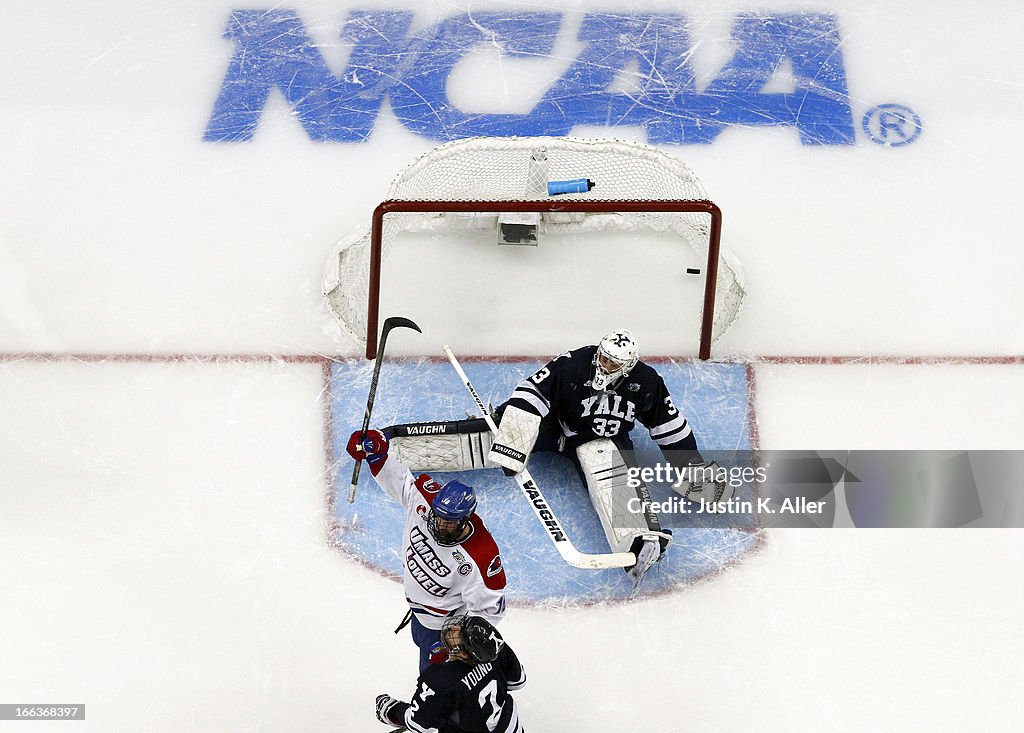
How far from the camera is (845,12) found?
6.97m

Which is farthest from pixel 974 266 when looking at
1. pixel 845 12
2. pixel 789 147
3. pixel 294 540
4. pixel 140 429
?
pixel 140 429

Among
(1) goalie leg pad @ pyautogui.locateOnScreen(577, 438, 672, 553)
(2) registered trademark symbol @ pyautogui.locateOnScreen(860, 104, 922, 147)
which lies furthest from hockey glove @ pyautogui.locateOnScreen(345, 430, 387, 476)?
(2) registered trademark symbol @ pyautogui.locateOnScreen(860, 104, 922, 147)

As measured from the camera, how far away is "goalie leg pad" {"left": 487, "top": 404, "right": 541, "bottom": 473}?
5.13m

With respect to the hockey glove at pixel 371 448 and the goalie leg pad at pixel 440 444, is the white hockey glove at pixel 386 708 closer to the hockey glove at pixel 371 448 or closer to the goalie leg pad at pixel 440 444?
the hockey glove at pixel 371 448

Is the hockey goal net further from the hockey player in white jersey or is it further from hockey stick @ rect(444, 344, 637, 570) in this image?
the hockey player in white jersey

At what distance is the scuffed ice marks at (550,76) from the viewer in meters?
6.51

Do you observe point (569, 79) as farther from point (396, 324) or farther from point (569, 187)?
point (396, 324)

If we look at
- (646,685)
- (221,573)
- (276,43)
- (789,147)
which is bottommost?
(646,685)

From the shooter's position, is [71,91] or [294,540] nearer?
[294,540]

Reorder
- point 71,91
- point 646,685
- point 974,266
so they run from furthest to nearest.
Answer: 1. point 71,91
2. point 974,266
3. point 646,685

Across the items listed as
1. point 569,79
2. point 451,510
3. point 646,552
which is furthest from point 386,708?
point 569,79

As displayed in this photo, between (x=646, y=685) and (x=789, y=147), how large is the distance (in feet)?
8.47

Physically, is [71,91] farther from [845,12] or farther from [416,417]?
[845,12]

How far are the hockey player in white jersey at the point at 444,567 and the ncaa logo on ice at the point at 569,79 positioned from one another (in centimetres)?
233
